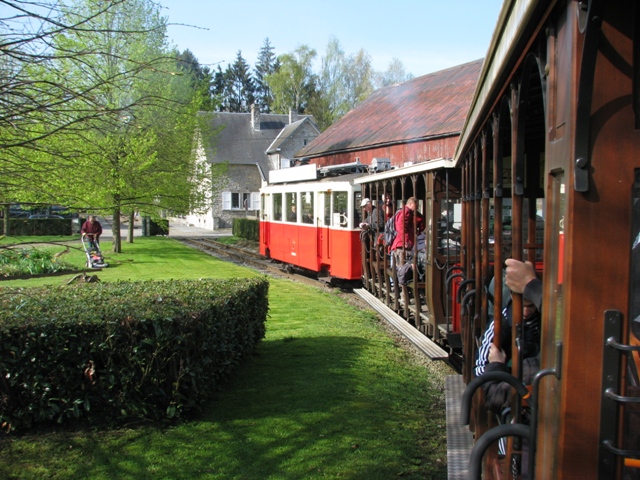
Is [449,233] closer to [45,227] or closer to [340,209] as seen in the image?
[340,209]

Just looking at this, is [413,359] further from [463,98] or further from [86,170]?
[463,98]

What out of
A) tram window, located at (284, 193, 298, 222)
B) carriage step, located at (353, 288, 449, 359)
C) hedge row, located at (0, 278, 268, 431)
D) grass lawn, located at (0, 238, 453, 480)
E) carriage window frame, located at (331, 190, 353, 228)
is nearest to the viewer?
grass lawn, located at (0, 238, 453, 480)

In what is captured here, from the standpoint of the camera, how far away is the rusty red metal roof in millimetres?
19938

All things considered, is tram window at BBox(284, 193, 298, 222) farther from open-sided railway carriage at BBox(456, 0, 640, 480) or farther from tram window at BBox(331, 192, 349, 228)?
open-sided railway carriage at BBox(456, 0, 640, 480)

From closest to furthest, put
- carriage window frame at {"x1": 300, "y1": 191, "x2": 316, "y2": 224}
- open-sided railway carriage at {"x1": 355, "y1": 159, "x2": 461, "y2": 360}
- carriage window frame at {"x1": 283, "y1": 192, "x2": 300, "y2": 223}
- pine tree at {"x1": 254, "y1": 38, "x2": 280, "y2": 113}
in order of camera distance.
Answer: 1. open-sided railway carriage at {"x1": 355, "y1": 159, "x2": 461, "y2": 360}
2. carriage window frame at {"x1": 300, "y1": 191, "x2": 316, "y2": 224}
3. carriage window frame at {"x1": 283, "y1": 192, "x2": 300, "y2": 223}
4. pine tree at {"x1": 254, "y1": 38, "x2": 280, "y2": 113}

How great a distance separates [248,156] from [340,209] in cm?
3816

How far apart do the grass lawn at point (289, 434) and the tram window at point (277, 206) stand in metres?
11.3

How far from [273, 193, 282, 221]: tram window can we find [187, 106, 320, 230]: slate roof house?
1170 inches

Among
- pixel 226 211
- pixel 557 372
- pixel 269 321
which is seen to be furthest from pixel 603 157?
pixel 226 211

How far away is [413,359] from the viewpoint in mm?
8594

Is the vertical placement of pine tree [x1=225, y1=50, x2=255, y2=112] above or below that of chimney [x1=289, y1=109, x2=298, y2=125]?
above

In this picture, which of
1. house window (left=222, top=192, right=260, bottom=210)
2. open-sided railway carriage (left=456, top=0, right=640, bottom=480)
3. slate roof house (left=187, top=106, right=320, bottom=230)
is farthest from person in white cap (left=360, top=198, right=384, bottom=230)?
house window (left=222, top=192, right=260, bottom=210)

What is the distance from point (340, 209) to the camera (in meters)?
14.8

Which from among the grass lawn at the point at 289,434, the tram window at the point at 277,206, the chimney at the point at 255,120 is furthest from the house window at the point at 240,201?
the grass lawn at the point at 289,434
